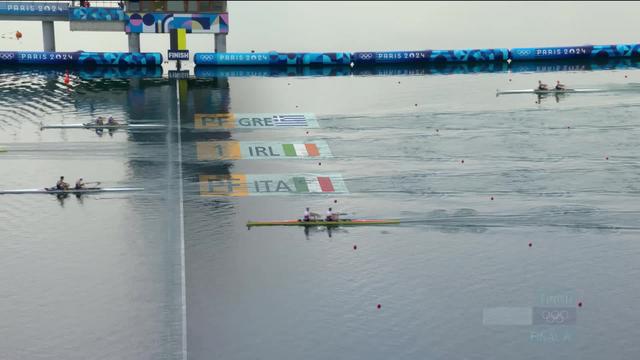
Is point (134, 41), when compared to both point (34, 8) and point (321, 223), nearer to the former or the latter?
point (34, 8)

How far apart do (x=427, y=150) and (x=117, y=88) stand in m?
44.3

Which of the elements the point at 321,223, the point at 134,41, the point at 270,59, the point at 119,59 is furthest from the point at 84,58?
the point at 321,223

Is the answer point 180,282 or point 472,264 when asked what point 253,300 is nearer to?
point 180,282

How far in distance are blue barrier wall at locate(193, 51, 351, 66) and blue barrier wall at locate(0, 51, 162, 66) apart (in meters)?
6.45

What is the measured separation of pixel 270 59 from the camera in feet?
453

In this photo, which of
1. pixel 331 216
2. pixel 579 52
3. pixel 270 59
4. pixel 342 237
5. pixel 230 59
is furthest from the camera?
pixel 579 52

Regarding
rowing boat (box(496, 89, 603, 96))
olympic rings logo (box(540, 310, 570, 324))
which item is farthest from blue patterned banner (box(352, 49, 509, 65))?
olympic rings logo (box(540, 310, 570, 324))

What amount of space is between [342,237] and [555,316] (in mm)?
16788

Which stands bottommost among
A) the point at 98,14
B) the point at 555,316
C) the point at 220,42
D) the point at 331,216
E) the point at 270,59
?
the point at 555,316

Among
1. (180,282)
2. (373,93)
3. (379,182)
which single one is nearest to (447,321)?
(180,282)

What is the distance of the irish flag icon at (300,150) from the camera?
320 feet

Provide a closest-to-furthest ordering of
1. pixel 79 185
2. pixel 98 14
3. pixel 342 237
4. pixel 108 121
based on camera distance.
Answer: pixel 342 237 < pixel 79 185 < pixel 108 121 < pixel 98 14

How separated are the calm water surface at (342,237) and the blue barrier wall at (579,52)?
25.2m

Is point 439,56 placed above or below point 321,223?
above
